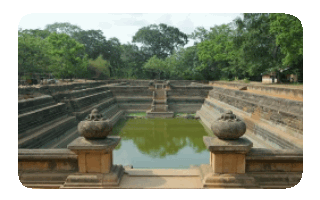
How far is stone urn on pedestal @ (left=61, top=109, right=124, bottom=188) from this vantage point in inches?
144

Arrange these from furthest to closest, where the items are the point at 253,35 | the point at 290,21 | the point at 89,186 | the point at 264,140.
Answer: the point at 253,35, the point at 290,21, the point at 264,140, the point at 89,186

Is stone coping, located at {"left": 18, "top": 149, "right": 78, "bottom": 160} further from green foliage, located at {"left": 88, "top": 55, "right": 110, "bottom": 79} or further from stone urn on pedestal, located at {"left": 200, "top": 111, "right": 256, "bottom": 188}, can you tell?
green foliage, located at {"left": 88, "top": 55, "right": 110, "bottom": 79}

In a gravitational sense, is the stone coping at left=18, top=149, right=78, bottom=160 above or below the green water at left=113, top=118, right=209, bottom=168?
above

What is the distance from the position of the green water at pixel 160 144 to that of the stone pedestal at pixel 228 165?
311 cm

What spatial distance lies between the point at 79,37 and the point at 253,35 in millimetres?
30403

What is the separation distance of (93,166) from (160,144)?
5.36 metres

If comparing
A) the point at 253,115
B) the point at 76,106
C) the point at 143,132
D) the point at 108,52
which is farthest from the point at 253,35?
the point at 108,52

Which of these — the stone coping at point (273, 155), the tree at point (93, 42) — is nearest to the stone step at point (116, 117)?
the stone coping at point (273, 155)

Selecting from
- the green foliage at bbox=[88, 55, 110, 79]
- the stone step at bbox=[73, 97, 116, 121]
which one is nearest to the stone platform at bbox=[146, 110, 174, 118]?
the stone step at bbox=[73, 97, 116, 121]

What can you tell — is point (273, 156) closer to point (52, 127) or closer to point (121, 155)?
point (121, 155)

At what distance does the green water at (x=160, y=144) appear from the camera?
7.13 m

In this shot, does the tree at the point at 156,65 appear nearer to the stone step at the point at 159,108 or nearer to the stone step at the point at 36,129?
the stone step at the point at 159,108

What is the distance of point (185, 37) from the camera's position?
3862 cm

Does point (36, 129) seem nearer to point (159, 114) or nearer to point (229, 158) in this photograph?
point (229, 158)
